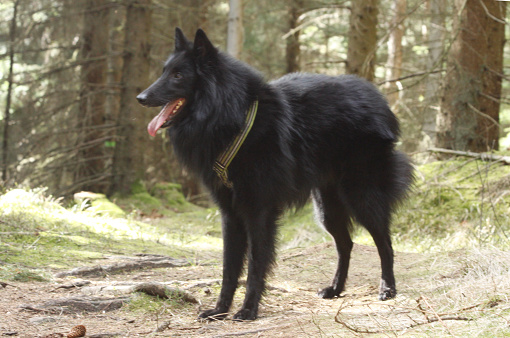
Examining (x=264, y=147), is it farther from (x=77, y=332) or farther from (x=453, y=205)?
(x=453, y=205)

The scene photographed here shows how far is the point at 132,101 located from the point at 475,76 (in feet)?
22.3

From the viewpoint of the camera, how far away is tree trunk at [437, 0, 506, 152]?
24.5 ft

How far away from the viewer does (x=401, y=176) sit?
469 cm

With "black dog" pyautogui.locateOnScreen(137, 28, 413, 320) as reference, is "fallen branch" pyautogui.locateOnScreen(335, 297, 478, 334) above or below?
below

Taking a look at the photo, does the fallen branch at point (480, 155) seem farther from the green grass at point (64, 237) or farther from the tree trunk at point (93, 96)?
the tree trunk at point (93, 96)

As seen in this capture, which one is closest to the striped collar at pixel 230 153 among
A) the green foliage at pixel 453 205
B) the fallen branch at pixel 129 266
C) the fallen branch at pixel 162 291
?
the fallen branch at pixel 162 291

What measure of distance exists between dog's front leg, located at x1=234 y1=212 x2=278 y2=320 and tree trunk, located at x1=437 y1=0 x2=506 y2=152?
4.79 metres

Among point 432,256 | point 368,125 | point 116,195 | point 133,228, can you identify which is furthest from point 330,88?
point 116,195

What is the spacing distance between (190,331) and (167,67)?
6.60ft

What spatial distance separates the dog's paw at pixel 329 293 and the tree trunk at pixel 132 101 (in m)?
7.05

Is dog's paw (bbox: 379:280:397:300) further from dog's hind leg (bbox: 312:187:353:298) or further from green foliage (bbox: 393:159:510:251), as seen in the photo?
green foliage (bbox: 393:159:510:251)

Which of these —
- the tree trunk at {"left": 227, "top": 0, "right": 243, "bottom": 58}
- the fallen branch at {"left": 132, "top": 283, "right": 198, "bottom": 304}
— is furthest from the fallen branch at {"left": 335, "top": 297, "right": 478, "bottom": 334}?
the tree trunk at {"left": 227, "top": 0, "right": 243, "bottom": 58}

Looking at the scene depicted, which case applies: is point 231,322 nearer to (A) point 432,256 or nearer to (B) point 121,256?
(B) point 121,256

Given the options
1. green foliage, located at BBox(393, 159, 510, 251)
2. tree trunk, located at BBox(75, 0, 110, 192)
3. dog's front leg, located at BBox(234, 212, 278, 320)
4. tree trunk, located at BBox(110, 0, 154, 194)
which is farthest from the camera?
tree trunk, located at BBox(75, 0, 110, 192)
